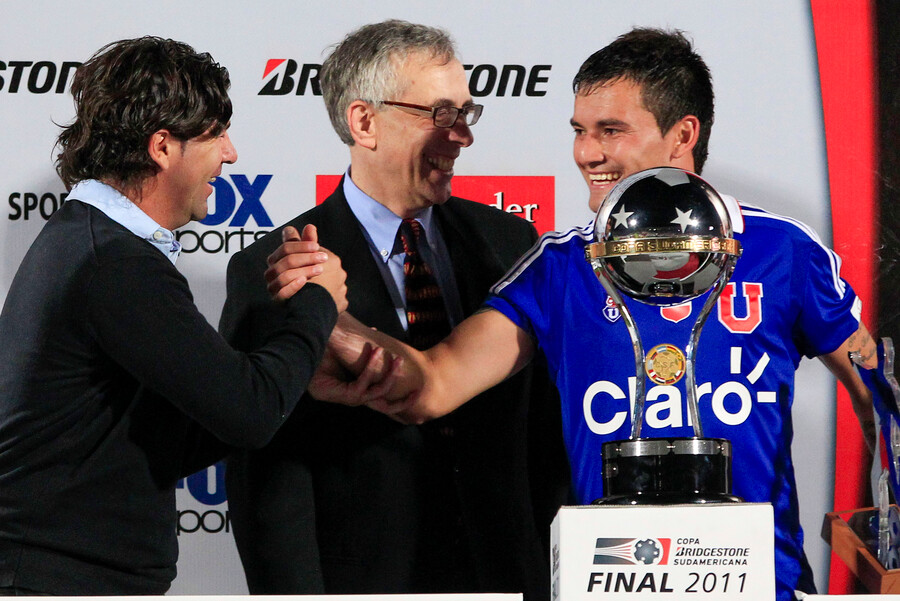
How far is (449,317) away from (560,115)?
2.01 ft

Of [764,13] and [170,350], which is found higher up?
[764,13]

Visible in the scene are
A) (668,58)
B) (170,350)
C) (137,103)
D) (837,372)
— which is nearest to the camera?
(170,350)

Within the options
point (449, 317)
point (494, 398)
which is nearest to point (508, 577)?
point (494, 398)

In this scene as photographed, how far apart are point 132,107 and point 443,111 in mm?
911

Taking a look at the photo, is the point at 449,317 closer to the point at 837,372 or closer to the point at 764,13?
the point at 837,372

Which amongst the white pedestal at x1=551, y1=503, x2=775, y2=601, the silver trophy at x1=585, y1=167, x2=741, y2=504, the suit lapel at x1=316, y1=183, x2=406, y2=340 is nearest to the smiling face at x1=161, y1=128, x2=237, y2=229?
the suit lapel at x1=316, y1=183, x2=406, y2=340

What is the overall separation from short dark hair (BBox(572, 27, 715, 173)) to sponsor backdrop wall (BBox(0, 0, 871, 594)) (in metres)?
0.26

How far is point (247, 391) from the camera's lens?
5.80 feet

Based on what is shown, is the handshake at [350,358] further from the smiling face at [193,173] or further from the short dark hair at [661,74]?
the short dark hair at [661,74]

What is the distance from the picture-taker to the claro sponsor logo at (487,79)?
2826 mm

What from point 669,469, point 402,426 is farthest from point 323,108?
point 669,469

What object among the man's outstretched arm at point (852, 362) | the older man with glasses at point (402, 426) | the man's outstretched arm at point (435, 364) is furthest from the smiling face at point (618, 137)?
the man's outstretched arm at point (852, 362)

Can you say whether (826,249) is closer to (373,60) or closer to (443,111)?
(443,111)

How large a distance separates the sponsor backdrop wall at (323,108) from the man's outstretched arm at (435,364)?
0.60m
